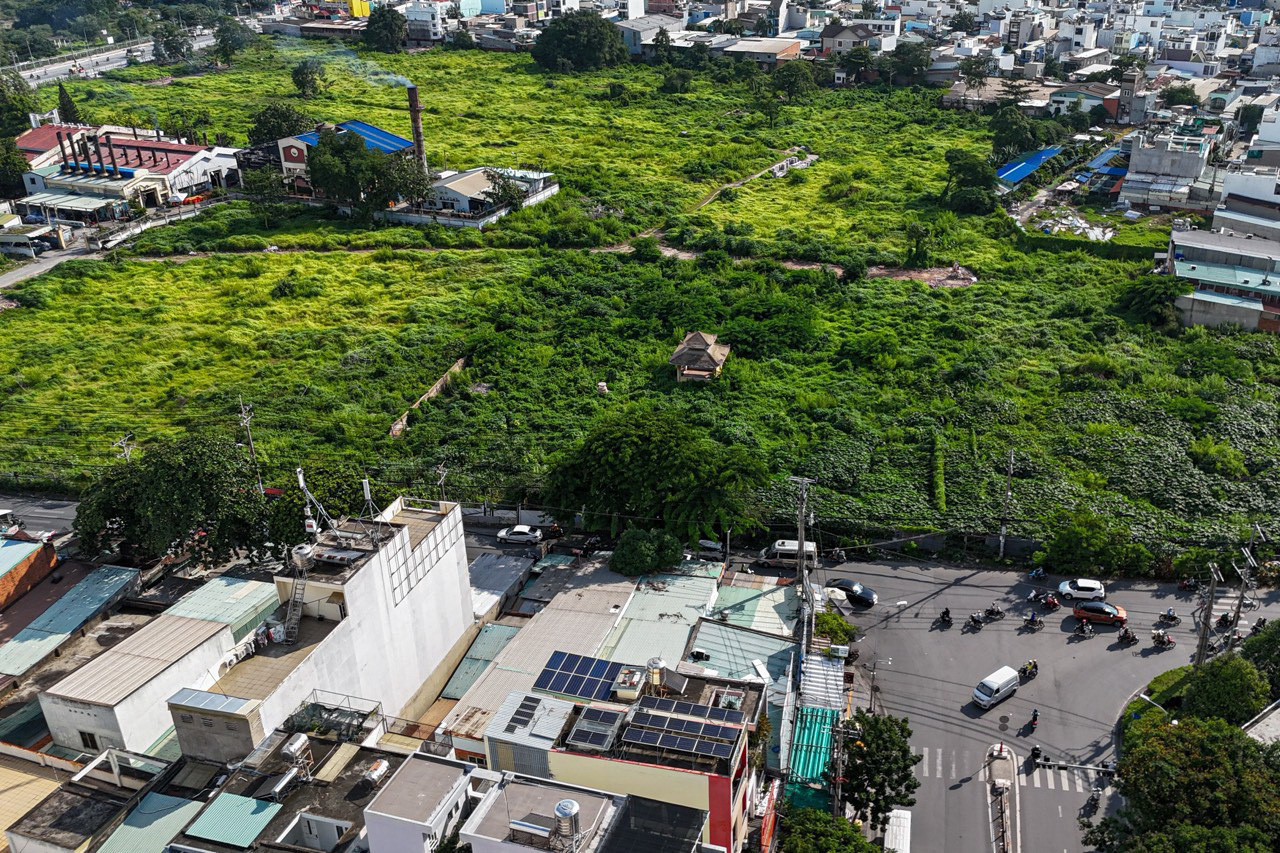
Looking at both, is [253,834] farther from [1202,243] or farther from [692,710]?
[1202,243]

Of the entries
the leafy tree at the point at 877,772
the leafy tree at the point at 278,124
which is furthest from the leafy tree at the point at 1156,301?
the leafy tree at the point at 278,124

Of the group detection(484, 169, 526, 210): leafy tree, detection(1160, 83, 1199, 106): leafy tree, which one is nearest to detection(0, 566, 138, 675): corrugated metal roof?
detection(484, 169, 526, 210): leafy tree

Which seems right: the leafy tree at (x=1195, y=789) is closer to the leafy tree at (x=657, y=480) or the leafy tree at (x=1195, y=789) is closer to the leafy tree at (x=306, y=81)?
the leafy tree at (x=657, y=480)

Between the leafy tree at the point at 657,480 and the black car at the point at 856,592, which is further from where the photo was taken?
the leafy tree at the point at 657,480

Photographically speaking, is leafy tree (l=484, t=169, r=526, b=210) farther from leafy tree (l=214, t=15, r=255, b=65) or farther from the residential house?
leafy tree (l=214, t=15, r=255, b=65)

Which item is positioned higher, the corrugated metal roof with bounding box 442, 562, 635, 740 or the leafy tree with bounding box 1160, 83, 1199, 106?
the leafy tree with bounding box 1160, 83, 1199, 106

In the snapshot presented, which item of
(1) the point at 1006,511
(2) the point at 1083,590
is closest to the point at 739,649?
(2) the point at 1083,590

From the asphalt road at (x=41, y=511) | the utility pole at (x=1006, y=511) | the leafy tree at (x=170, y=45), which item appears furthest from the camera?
the leafy tree at (x=170, y=45)
